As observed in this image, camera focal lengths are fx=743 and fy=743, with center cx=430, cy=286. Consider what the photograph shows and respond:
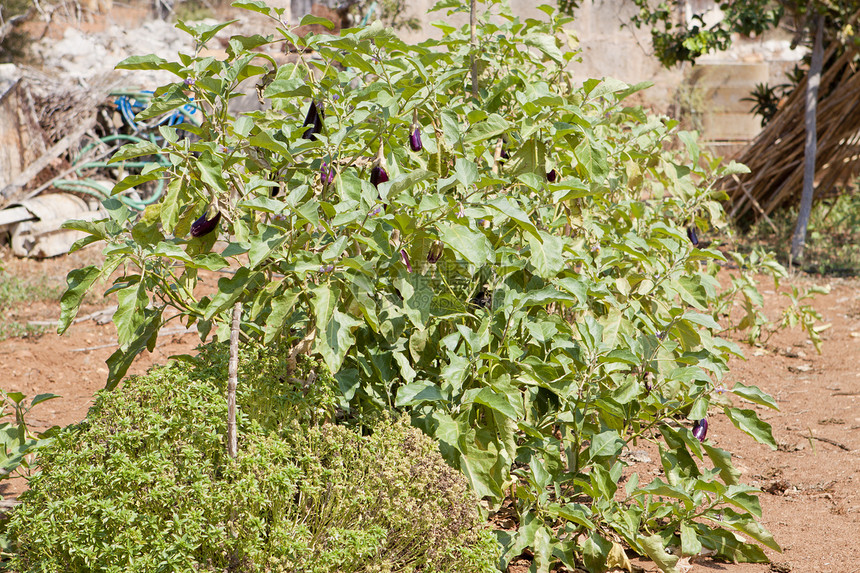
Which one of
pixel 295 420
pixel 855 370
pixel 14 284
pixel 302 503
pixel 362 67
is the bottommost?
pixel 14 284

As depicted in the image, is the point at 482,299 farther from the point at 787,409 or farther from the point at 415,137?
the point at 787,409

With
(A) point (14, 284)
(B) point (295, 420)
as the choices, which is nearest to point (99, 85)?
(A) point (14, 284)

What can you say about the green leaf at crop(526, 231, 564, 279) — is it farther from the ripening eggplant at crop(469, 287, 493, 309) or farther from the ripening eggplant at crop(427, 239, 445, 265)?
the ripening eggplant at crop(469, 287, 493, 309)

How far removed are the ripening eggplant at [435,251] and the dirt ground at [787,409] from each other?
89cm

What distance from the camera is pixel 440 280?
2234 millimetres

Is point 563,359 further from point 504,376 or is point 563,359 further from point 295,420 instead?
point 295,420

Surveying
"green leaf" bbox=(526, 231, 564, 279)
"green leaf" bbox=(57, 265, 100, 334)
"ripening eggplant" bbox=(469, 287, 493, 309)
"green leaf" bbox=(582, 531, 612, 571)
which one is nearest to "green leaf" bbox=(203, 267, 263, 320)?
"green leaf" bbox=(57, 265, 100, 334)

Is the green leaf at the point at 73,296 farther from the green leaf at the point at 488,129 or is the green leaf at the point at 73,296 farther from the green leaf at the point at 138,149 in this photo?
the green leaf at the point at 488,129

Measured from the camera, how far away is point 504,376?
6.15 feet

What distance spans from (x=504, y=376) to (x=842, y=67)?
19.7 ft

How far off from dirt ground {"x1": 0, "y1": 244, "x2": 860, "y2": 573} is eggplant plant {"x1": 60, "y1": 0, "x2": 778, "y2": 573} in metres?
0.20

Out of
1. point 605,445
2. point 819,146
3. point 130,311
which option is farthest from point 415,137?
point 819,146

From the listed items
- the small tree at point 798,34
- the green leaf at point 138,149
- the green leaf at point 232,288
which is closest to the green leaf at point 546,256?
the green leaf at point 232,288

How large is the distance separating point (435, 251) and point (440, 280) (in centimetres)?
29
